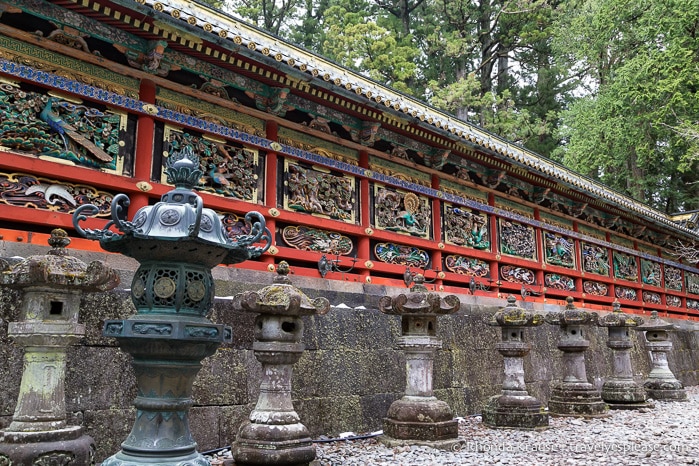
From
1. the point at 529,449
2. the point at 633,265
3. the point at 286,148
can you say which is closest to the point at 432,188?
the point at 286,148

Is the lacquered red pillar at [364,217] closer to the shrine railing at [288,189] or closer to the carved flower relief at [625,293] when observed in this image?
the shrine railing at [288,189]

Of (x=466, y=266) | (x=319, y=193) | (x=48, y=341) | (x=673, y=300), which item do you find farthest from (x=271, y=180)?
(x=673, y=300)

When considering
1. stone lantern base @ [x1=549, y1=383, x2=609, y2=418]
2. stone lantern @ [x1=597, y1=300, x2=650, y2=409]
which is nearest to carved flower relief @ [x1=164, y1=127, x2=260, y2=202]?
stone lantern base @ [x1=549, y1=383, x2=609, y2=418]

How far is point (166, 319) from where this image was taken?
351cm

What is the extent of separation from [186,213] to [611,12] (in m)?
19.2

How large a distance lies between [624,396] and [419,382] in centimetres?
593

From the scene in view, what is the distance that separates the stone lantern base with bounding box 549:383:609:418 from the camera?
9039 millimetres

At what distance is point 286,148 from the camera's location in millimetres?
8734

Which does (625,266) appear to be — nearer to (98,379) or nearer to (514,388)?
(514,388)

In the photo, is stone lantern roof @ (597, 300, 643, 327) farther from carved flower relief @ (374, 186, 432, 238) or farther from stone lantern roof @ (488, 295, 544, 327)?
carved flower relief @ (374, 186, 432, 238)

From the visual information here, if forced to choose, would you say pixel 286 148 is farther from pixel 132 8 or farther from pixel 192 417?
pixel 192 417

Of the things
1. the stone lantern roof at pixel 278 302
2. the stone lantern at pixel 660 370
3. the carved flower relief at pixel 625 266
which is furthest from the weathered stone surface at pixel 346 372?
the carved flower relief at pixel 625 266

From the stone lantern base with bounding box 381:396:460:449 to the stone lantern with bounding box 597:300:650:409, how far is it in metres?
5.53

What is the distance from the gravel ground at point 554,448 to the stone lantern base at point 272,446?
1.23 ft
